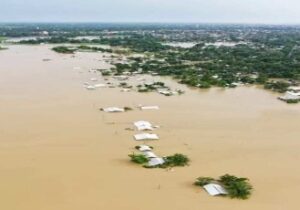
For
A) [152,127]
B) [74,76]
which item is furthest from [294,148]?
[74,76]

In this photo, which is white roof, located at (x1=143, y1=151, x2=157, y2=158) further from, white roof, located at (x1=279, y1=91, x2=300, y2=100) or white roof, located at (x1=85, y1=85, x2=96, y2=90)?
white roof, located at (x1=85, y1=85, x2=96, y2=90)

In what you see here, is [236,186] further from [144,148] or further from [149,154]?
[144,148]

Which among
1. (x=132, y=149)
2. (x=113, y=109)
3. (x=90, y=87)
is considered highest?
(x=132, y=149)

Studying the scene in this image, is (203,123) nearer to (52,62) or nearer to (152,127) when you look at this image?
(152,127)

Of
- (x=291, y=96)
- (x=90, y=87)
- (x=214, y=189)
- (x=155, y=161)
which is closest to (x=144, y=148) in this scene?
(x=155, y=161)

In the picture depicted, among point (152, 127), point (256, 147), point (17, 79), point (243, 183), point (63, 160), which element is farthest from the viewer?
point (17, 79)

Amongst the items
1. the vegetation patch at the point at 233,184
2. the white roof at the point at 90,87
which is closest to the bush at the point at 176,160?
the vegetation patch at the point at 233,184
